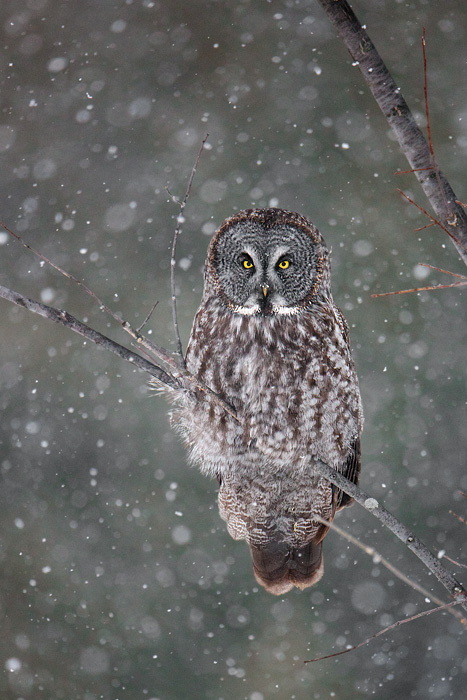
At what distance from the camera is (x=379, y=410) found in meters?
7.26

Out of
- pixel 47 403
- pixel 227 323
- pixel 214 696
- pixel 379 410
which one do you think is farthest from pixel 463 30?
pixel 214 696

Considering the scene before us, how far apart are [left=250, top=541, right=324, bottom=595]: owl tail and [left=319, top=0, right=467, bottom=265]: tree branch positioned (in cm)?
167

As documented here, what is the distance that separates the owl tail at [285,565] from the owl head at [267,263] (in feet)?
3.89

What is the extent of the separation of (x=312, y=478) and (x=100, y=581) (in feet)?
24.5

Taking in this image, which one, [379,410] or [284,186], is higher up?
[284,186]

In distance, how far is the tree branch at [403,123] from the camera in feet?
5.56

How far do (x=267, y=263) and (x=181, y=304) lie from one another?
4.83 metres

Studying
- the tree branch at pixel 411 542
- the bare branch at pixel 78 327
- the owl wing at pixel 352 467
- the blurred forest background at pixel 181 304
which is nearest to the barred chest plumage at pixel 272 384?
the owl wing at pixel 352 467

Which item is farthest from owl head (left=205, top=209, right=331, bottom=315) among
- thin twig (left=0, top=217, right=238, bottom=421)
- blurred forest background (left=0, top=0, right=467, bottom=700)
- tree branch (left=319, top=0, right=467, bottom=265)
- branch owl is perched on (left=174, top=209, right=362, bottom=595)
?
blurred forest background (left=0, top=0, right=467, bottom=700)

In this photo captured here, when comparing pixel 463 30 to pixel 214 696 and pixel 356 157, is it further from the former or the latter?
pixel 214 696

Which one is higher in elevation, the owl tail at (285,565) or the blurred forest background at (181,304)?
the owl tail at (285,565)

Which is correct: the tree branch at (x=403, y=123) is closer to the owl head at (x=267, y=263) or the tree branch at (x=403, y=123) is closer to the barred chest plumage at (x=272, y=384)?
the owl head at (x=267, y=263)

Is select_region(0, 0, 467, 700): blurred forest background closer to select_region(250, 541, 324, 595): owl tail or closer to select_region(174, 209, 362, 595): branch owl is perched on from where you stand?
select_region(250, 541, 324, 595): owl tail

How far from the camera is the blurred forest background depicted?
6.85m
